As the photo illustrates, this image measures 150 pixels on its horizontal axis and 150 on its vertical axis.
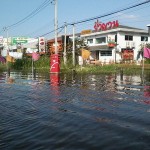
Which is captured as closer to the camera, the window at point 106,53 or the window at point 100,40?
the window at point 106,53

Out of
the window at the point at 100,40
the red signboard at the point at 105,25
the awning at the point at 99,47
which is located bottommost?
the awning at the point at 99,47

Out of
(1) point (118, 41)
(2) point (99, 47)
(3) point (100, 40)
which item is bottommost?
(2) point (99, 47)

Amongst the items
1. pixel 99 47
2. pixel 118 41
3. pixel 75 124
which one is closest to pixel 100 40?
pixel 99 47

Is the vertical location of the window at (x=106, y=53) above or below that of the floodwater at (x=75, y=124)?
above

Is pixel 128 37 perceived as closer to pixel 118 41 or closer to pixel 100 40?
pixel 118 41

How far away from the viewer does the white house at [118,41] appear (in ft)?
202

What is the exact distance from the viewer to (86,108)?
447 inches

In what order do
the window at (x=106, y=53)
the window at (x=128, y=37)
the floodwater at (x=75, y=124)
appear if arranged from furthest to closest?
the window at (x=106, y=53), the window at (x=128, y=37), the floodwater at (x=75, y=124)

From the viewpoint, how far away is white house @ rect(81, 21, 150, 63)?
61562 millimetres

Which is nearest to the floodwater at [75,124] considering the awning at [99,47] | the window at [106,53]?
the awning at [99,47]

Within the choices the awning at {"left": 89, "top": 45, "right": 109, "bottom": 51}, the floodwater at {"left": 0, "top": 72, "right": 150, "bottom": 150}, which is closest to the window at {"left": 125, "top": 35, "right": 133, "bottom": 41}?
the awning at {"left": 89, "top": 45, "right": 109, "bottom": 51}

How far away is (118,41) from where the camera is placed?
61875 millimetres

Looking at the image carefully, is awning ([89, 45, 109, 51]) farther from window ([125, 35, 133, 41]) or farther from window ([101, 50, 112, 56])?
window ([125, 35, 133, 41])

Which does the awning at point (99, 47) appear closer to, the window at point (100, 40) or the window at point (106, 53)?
the window at point (106, 53)
